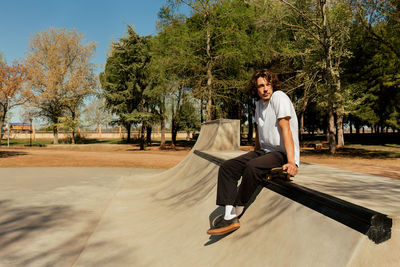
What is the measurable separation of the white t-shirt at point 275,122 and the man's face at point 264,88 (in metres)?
0.07

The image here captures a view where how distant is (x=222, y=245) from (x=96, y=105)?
6271 cm

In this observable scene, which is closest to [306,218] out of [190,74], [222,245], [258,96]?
[222,245]

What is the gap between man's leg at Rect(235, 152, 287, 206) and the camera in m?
2.76

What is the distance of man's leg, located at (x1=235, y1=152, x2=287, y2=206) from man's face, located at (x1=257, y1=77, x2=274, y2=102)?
0.70 metres

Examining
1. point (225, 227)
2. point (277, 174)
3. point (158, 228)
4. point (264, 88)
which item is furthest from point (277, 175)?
point (158, 228)

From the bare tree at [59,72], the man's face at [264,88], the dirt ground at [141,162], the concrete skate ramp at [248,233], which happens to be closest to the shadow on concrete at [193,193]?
the concrete skate ramp at [248,233]

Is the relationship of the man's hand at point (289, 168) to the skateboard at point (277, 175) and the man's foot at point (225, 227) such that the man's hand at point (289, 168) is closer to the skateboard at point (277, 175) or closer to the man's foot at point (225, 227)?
the skateboard at point (277, 175)

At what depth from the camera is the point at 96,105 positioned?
199ft

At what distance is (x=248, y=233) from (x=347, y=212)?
1.11 m

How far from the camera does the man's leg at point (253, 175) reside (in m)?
2.76

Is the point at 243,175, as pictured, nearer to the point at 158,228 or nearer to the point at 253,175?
the point at 253,175

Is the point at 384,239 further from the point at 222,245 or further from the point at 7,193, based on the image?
the point at 7,193

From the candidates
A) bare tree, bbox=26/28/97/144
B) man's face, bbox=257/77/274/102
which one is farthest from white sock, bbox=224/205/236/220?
bare tree, bbox=26/28/97/144

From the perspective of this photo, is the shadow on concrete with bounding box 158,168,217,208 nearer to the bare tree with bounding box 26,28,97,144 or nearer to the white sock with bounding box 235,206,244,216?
the white sock with bounding box 235,206,244,216
